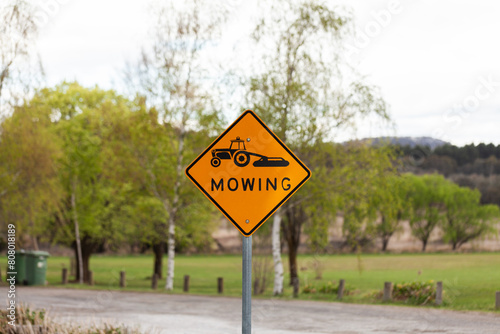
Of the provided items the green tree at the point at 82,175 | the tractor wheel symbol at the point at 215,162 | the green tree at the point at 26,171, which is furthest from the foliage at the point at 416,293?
the green tree at the point at 82,175

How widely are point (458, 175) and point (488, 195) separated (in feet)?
17.3

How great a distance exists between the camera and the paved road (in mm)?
13375

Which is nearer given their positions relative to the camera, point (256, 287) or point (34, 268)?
point (256, 287)

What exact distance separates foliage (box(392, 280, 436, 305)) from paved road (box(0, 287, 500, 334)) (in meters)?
1.41

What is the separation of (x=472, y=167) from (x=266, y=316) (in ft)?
293

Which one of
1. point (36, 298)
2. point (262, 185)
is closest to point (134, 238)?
point (36, 298)

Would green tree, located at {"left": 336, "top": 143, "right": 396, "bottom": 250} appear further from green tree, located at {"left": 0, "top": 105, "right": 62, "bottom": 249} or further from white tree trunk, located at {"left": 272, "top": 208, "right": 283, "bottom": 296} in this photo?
green tree, located at {"left": 0, "top": 105, "right": 62, "bottom": 249}

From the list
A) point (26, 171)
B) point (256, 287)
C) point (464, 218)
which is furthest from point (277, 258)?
point (464, 218)

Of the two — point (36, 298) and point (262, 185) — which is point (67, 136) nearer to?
point (36, 298)

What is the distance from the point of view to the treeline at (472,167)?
95.2 metres

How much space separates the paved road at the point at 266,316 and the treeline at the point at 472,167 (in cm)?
7844

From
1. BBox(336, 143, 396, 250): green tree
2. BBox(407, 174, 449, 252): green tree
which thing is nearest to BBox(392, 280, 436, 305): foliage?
BBox(336, 143, 396, 250): green tree

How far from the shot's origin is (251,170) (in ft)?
20.6

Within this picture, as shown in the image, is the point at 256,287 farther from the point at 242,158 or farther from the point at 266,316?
the point at 242,158
